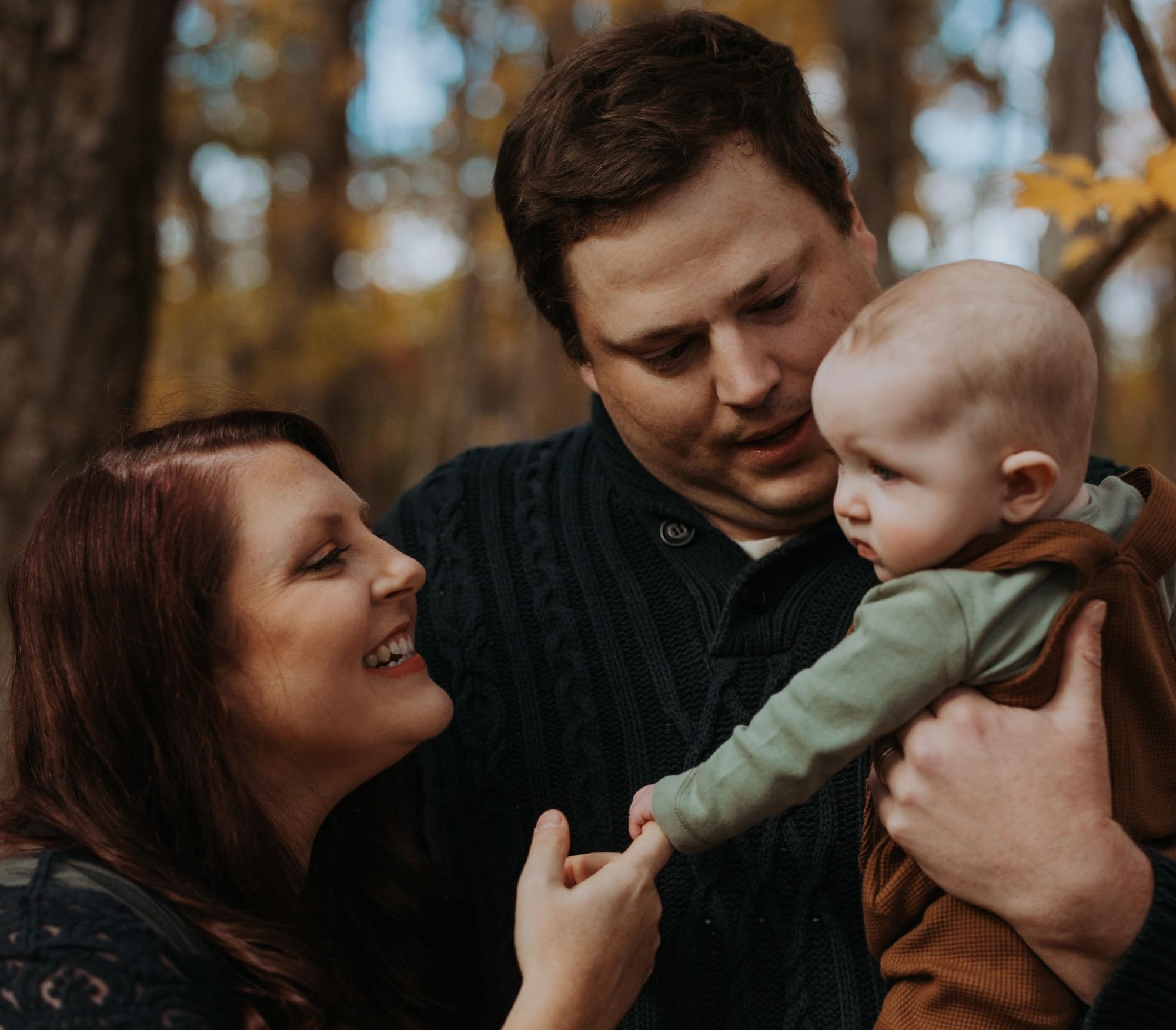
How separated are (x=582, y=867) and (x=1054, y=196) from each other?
216cm

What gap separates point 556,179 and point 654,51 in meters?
0.32

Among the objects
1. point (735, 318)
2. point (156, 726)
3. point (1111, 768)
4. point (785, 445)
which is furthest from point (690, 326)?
point (156, 726)

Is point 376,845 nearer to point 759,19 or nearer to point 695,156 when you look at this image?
point 695,156

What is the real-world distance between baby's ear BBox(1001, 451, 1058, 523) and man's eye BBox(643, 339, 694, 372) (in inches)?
31.0

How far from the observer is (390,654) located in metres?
2.14

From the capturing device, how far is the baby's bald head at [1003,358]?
167 cm

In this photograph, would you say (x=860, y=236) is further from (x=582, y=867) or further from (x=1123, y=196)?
(x=582, y=867)

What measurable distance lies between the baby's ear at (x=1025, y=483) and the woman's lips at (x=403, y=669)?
1.04m

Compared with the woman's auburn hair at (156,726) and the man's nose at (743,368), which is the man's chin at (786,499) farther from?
the woman's auburn hair at (156,726)

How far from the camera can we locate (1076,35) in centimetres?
418

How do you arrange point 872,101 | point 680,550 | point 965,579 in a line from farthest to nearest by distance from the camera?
point 872,101 < point 680,550 < point 965,579

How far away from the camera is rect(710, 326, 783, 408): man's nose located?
2238 millimetres

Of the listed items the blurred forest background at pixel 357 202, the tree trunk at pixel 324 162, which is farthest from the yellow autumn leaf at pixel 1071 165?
the tree trunk at pixel 324 162

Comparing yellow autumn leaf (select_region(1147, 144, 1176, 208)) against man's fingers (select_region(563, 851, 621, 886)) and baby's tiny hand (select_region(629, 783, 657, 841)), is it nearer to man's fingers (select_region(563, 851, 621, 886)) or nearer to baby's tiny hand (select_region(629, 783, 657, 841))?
baby's tiny hand (select_region(629, 783, 657, 841))
